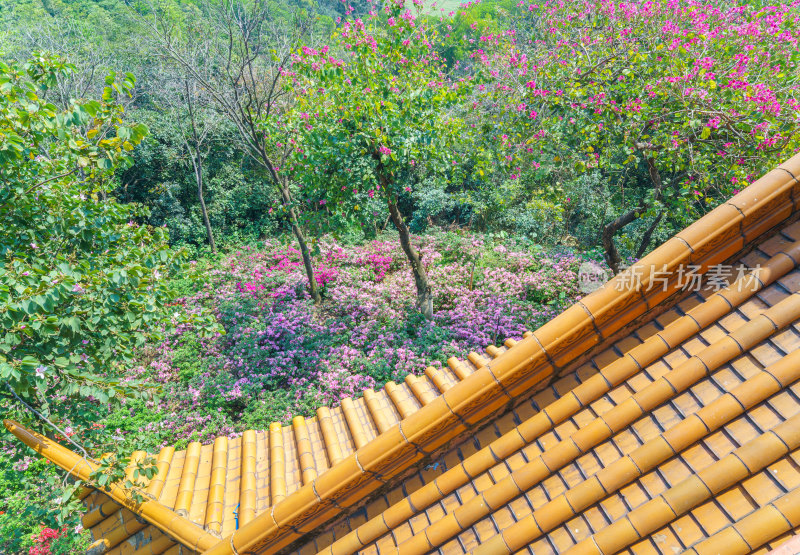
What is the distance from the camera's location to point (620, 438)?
2.48m

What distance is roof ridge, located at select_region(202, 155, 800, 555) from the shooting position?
8.69 ft

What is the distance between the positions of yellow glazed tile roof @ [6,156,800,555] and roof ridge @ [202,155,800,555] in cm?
1

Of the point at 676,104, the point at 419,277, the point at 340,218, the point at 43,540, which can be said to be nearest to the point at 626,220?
the point at 676,104

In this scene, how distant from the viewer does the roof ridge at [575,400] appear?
103 inches

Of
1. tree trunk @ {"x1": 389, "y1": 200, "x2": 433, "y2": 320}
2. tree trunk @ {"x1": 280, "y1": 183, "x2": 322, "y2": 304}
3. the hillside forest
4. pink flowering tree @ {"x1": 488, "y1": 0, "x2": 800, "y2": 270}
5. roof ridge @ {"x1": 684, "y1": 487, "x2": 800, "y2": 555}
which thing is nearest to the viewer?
roof ridge @ {"x1": 684, "y1": 487, "x2": 800, "y2": 555}

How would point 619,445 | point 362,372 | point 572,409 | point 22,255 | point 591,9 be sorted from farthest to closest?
point 591,9, point 362,372, point 22,255, point 572,409, point 619,445

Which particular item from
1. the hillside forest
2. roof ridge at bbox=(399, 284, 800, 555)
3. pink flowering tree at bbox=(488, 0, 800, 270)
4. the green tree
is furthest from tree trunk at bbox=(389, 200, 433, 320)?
roof ridge at bbox=(399, 284, 800, 555)

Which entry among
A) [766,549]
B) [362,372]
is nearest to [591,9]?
[362,372]

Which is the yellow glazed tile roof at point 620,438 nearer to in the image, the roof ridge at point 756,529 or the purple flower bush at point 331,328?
the roof ridge at point 756,529

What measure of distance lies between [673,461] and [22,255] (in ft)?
18.4

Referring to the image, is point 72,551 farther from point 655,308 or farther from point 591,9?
point 591,9

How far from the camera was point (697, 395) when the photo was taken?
2.40 metres

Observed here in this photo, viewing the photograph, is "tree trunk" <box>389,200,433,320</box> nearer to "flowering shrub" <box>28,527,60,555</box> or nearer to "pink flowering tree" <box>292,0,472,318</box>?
"pink flowering tree" <box>292,0,472,318</box>

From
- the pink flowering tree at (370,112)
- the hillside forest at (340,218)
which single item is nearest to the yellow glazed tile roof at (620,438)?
the hillside forest at (340,218)
